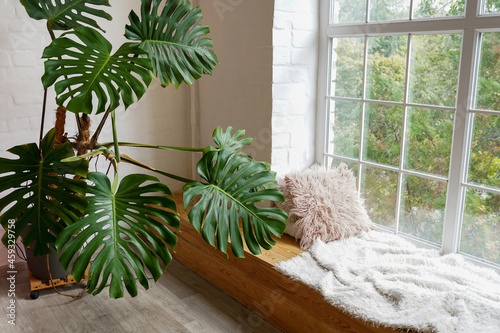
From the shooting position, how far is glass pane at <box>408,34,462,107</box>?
220 cm

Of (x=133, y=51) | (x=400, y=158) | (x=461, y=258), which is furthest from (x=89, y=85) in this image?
(x=461, y=258)

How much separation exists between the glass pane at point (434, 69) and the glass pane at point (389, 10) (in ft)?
0.46

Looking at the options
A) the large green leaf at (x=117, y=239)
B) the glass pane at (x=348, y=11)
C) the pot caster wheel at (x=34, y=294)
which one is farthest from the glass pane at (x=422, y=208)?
the pot caster wheel at (x=34, y=294)

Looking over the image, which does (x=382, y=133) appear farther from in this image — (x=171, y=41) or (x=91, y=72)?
(x=91, y=72)

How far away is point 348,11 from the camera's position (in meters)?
2.61

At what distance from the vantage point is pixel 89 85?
160cm

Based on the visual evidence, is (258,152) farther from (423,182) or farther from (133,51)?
(133,51)

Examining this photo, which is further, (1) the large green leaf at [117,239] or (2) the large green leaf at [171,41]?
(2) the large green leaf at [171,41]

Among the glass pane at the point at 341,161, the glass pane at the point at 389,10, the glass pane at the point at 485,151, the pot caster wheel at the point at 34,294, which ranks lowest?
the pot caster wheel at the point at 34,294

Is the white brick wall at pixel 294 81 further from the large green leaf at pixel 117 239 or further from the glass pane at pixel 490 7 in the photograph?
the large green leaf at pixel 117 239

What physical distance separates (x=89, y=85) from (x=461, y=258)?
5.92ft

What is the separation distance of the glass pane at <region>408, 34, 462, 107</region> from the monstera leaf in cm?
92

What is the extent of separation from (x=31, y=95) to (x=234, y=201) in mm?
1601

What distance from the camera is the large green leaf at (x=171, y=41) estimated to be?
2047 mm
